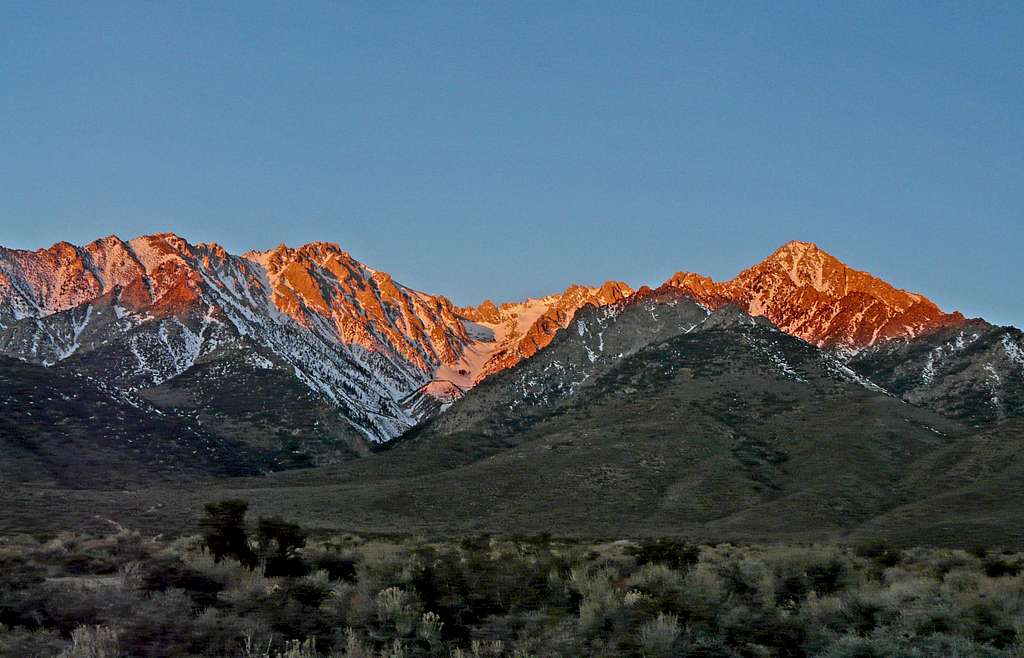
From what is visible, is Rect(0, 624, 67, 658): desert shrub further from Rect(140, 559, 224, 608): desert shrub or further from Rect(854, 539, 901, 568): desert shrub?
Rect(854, 539, 901, 568): desert shrub

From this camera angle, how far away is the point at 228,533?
2823 centimetres

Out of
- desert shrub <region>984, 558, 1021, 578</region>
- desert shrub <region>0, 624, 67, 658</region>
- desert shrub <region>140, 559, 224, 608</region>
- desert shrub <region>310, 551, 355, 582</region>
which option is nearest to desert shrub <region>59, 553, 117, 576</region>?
desert shrub <region>140, 559, 224, 608</region>

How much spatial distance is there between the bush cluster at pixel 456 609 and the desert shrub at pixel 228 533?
0.14 meters

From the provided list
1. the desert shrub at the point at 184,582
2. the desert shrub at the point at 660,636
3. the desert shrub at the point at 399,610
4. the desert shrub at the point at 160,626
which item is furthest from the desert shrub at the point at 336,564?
the desert shrub at the point at 660,636

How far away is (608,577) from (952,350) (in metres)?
191

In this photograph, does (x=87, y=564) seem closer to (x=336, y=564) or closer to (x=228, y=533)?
(x=228, y=533)

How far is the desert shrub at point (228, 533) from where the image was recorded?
2695 centimetres

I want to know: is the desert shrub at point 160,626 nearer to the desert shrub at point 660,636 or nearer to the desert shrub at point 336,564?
the desert shrub at point 336,564

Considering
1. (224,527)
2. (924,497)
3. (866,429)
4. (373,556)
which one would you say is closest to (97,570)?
(224,527)

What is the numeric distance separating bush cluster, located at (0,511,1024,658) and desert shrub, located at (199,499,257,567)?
5.7 inches

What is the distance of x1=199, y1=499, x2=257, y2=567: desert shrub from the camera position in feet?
88.4

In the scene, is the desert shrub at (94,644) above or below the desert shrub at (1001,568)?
below

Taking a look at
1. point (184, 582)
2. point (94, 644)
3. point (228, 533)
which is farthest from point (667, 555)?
point (94, 644)

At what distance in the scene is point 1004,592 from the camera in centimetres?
2236
